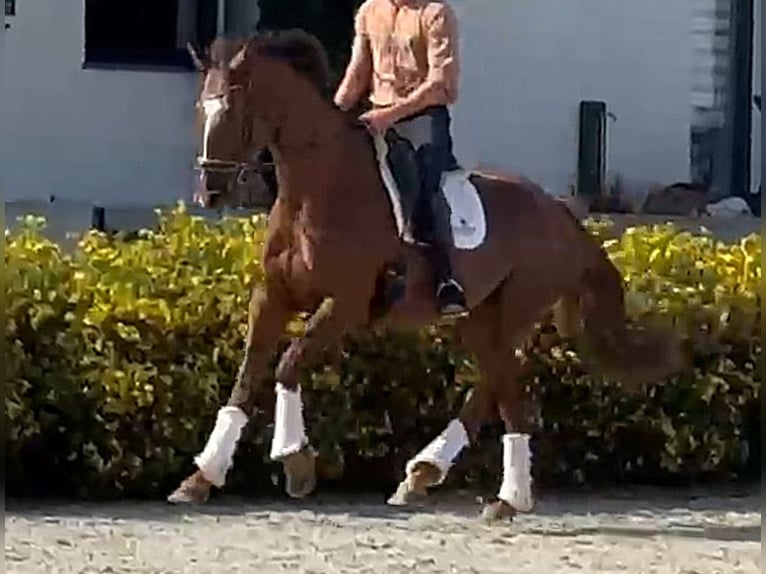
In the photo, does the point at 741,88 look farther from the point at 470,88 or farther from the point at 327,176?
the point at 327,176

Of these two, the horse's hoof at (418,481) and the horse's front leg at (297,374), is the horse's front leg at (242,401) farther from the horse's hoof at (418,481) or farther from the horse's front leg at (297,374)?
the horse's hoof at (418,481)

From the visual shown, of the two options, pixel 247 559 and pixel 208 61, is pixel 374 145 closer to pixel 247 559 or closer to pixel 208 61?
pixel 208 61

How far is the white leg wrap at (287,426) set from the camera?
9320 mm

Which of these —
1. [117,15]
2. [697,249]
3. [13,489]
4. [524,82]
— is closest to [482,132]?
[524,82]

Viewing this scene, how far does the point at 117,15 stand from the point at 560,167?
3628 mm

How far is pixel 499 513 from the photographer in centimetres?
1021

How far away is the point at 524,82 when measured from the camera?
1708 cm

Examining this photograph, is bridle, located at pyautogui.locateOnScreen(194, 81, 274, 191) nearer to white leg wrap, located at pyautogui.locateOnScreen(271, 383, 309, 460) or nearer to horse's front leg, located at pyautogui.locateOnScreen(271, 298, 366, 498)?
horse's front leg, located at pyautogui.locateOnScreen(271, 298, 366, 498)

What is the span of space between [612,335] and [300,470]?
1.99m

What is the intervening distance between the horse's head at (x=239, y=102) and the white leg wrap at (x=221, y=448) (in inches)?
38.0

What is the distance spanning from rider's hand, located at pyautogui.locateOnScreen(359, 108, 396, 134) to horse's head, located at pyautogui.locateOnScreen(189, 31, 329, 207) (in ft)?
1.12

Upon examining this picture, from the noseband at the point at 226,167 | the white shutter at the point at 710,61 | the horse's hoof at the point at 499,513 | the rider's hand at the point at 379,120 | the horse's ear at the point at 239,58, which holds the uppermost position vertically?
the white shutter at the point at 710,61

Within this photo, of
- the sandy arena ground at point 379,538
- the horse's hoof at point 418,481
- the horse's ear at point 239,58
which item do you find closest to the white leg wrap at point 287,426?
the sandy arena ground at point 379,538

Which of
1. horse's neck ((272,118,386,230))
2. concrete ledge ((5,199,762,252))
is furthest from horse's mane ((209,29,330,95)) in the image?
concrete ledge ((5,199,762,252))
